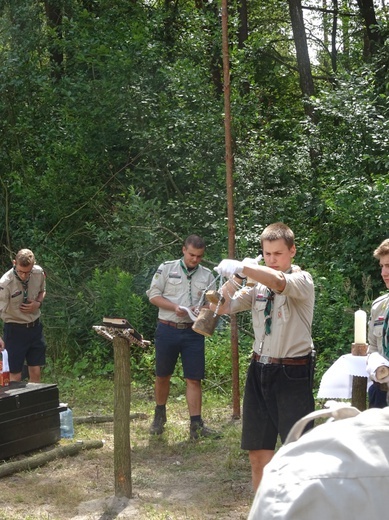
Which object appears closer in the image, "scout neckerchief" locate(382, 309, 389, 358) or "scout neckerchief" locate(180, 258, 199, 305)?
"scout neckerchief" locate(382, 309, 389, 358)

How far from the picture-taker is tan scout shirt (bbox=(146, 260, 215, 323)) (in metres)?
7.56

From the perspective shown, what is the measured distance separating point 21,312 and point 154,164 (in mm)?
4740

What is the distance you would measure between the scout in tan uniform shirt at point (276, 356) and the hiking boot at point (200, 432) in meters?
2.66

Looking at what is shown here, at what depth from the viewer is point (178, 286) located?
25.0ft

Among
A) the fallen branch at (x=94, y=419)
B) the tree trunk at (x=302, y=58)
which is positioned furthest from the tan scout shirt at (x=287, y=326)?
the tree trunk at (x=302, y=58)

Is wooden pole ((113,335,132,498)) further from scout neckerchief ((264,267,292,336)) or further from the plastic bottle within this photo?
the plastic bottle

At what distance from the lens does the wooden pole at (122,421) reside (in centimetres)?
579

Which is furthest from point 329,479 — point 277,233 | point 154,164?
point 154,164

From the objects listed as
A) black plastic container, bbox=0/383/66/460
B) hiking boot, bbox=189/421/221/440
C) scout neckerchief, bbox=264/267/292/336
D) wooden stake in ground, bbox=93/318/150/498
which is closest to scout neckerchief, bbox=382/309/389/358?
scout neckerchief, bbox=264/267/292/336

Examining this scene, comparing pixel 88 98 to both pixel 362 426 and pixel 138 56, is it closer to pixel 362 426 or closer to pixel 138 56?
pixel 138 56

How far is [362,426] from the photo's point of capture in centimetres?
139

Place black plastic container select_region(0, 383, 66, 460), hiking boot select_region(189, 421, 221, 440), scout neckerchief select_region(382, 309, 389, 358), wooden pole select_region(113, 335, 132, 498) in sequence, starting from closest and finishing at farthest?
scout neckerchief select_region(382, 309, 389, 358) < wooden pole select_region(113, 335, 132, 498) < black plastic container select_region(0, 383, 66, 460) < hiking boot select_region(189, 421, 221, 440)

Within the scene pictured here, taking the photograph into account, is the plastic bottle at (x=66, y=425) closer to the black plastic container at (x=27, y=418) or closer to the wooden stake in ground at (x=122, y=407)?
the black plastic container at (x=27, y=418)

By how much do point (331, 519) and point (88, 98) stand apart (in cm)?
1241
